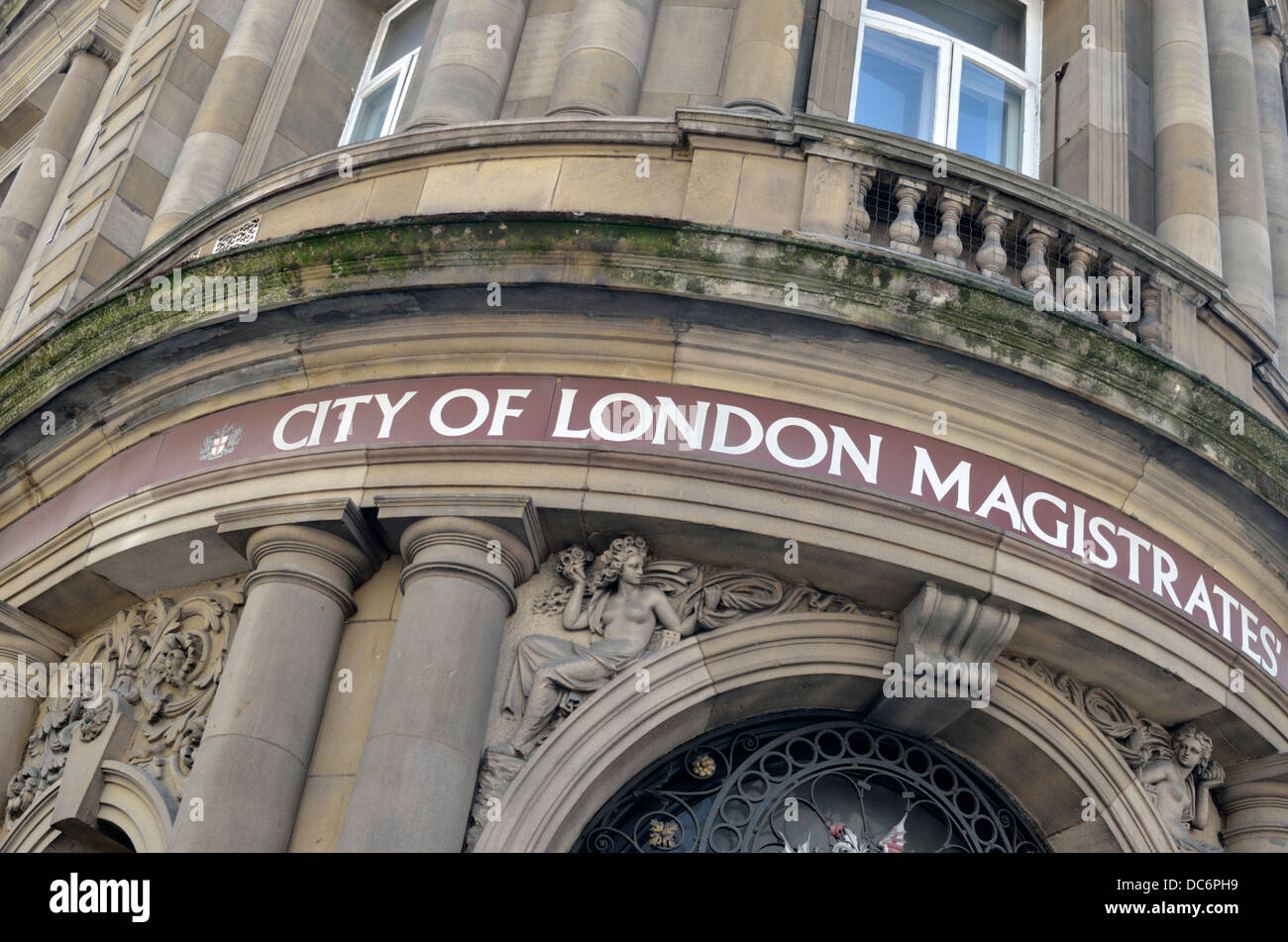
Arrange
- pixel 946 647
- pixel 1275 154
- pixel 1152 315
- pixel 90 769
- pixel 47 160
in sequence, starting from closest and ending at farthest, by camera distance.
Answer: pixel 946 647 → pixel 90 769 → pixel 1152 315 → pixel 1275 154 → pixel 47 160

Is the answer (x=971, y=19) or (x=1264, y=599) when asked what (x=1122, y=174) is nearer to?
(x=971, y=19)

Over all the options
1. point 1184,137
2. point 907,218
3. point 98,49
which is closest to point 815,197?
point 907,218

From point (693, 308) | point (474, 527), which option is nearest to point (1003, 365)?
point (693, 308)

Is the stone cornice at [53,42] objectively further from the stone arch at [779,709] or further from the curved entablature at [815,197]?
the stone arch at [779,709]

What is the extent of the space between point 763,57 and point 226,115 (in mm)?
5513

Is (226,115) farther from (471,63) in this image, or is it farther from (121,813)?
(121,813)

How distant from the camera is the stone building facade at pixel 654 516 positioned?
973cm

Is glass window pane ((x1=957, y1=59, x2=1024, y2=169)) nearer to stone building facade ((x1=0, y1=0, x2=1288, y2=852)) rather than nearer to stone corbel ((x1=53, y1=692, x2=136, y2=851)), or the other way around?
stone building facade ((x1=0, y1=0, x2=1288, y2=852))

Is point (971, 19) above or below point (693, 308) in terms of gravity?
above

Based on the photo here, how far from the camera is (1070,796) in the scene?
10.2m

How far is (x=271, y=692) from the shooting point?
964cm

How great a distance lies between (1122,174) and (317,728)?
761 centimetres

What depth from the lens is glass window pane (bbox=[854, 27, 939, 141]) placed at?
44.7 ft
